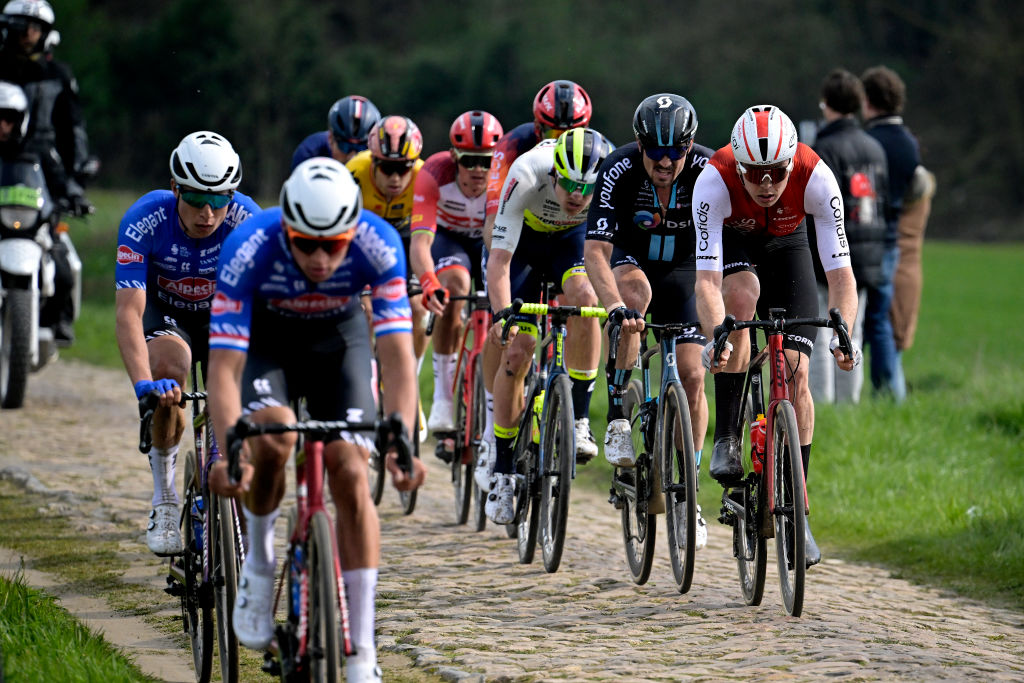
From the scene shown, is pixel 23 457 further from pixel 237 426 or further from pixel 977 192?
pixel 977 192

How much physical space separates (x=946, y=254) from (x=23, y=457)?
117 ft

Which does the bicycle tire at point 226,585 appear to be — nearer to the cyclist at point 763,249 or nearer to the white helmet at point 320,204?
the white helmet at point 320,204

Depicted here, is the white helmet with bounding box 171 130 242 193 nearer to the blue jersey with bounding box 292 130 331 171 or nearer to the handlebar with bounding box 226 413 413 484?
the handlebar with bounding box 226 413 413 484

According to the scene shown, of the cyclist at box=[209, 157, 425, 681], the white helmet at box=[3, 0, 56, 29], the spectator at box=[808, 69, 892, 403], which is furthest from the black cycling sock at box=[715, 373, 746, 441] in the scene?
the white helmet at box=[3, 0, 56, 29]

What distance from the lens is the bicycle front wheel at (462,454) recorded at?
30.7 feet

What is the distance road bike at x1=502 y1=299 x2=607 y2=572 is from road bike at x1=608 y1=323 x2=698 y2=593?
33cm

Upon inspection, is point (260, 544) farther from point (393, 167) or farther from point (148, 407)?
point (393, 167)

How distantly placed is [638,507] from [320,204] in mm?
3290

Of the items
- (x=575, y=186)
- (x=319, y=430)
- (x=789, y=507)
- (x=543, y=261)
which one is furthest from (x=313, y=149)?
(x=319, y=430)

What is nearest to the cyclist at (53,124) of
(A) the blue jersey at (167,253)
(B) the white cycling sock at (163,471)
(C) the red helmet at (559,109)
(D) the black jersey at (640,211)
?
(C) the red helmet at (559,109)

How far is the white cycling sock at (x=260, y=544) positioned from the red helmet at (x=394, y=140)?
5017mm

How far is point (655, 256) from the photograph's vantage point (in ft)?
26.3

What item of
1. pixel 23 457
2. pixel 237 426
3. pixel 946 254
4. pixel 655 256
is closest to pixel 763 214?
pixel 655 256

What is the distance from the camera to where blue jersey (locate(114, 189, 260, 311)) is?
6855 millimetres
